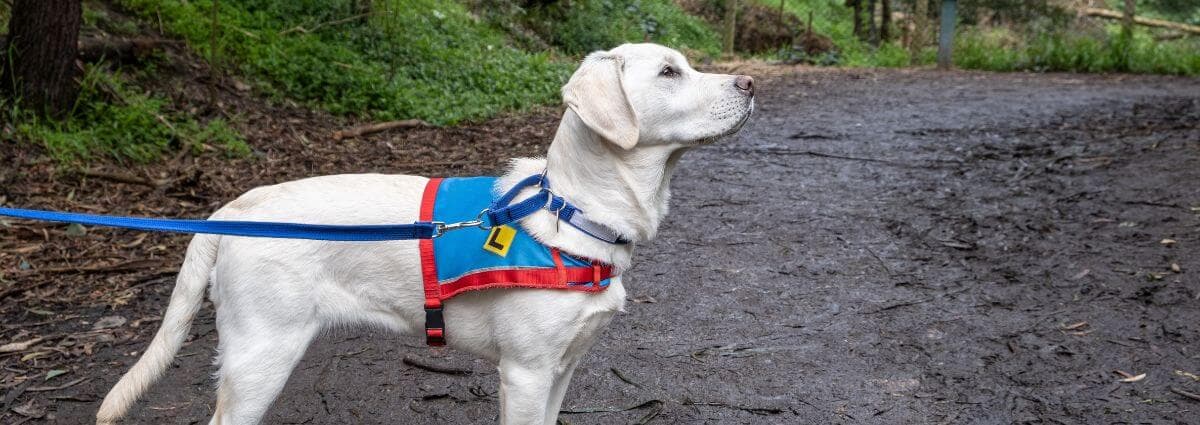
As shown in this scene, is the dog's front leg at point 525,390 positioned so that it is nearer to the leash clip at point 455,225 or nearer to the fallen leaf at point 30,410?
the leash clip at point 455,225

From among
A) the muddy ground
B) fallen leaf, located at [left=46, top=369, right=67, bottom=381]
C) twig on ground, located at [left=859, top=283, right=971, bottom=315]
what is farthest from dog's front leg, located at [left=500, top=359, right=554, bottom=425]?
twig on ground, located at [left=859, top=283, right=971, bottom=315]

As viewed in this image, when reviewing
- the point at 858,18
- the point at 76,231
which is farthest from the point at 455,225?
the point at 858,18

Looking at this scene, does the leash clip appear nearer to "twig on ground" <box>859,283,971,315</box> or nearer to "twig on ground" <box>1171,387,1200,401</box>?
"twig on ground" <box>859,283,971,315</box>

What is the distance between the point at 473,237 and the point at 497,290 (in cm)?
19

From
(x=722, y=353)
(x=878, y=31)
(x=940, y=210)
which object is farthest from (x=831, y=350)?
(x=878, y=31)

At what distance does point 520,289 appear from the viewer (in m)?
3.01

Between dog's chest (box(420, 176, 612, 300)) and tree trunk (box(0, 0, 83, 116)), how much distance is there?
18.5ft

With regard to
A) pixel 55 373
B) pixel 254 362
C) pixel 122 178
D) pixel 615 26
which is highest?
pixel 254 362

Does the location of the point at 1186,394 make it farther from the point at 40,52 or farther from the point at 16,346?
the point at 40,52

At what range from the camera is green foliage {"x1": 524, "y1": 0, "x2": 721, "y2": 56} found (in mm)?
15625

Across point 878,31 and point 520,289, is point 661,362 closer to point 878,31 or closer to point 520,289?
point 520,289

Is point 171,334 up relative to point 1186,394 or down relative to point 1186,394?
up

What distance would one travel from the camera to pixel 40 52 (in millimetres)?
7266

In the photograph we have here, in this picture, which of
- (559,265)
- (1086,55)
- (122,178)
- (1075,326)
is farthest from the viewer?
(1086,55)
